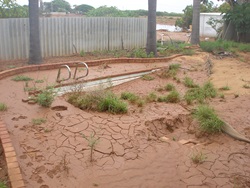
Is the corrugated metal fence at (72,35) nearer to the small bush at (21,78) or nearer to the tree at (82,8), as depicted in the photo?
the small bush at (21,78)

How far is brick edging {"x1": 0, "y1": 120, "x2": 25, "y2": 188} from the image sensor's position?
11.8 ft

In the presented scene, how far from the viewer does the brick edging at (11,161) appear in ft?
11.8

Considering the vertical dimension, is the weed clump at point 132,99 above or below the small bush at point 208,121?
above

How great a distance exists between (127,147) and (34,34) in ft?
22.4

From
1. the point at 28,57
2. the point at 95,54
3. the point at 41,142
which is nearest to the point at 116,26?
the point at 95,54

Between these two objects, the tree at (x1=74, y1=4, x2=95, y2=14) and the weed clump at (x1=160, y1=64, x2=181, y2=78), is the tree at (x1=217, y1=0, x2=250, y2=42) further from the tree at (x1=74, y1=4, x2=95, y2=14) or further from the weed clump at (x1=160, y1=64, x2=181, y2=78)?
the tree at (x1=74, y1=4, x2=95, y2=14)

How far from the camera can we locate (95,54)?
1298cm

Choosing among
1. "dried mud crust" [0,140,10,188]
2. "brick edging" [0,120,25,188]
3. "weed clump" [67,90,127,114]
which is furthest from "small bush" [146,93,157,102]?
"dried mud crust" [0,140,10,188]

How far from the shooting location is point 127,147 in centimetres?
480

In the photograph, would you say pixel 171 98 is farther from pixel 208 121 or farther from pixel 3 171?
pixel 3 171

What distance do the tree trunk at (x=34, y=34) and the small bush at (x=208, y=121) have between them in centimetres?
648

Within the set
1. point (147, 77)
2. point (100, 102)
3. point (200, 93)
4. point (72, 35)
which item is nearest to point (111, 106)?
point (100, 102)

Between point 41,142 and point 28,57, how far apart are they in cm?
737

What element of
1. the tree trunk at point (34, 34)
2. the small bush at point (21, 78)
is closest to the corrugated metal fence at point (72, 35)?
the tree trunk at point (34, 34)
